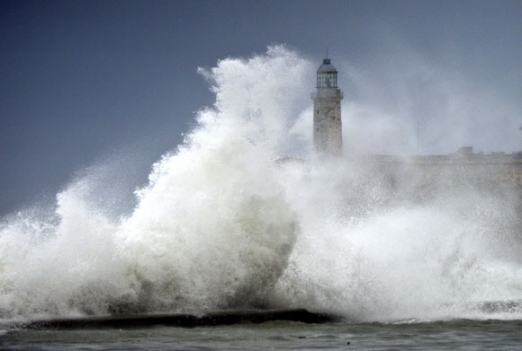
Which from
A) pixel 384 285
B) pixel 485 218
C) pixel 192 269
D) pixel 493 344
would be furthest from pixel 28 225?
pixel 485 218

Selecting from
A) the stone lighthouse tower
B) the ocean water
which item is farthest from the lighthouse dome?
the ocean water

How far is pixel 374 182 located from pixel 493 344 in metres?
49.3

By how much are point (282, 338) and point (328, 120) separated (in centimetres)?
4873

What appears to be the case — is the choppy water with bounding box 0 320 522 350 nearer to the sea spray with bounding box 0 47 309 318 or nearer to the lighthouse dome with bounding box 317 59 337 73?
the sea spray with bounding box 0 47 309 318

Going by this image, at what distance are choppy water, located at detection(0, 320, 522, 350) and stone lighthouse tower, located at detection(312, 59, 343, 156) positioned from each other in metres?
45.8

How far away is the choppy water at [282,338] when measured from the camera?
1639 centimetres

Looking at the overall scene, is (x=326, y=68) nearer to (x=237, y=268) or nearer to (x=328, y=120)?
(x=328, y=120)

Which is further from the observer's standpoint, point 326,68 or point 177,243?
point 326,68

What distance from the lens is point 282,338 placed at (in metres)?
17.5

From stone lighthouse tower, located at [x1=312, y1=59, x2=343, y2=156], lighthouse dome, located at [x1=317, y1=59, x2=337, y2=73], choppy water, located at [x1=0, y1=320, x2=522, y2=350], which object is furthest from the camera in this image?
lighthouse dome, located at [x1=317, y1=59, x2=337, y2=73]

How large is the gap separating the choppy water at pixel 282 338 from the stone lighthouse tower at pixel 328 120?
45822 mm

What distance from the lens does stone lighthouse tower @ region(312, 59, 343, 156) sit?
65.2 m

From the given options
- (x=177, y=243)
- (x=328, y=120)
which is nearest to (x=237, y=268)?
(x=177, y=243)

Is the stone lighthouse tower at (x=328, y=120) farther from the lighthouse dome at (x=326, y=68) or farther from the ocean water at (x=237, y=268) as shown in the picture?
the ocean water at (x=237, y=268)
